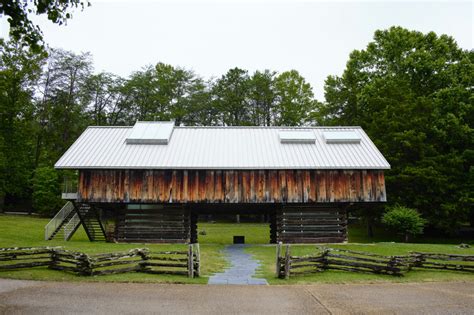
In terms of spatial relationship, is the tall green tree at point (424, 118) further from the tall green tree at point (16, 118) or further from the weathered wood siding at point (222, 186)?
the tall green tree at point (16, 118)

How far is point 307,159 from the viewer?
2755 centimetres

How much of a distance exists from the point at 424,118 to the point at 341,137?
375 inches

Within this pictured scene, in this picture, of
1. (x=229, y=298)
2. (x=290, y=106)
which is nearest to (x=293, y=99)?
(x=290, y=106)

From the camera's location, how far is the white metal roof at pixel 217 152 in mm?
26641

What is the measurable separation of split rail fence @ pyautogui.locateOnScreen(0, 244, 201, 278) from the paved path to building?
55.3 inches

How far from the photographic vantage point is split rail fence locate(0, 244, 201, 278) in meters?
15.2

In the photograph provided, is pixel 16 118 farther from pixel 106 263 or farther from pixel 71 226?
pixel 106 263

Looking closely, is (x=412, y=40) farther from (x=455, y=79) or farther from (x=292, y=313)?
(x=292, y=313)

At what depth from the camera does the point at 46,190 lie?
44.4 meters

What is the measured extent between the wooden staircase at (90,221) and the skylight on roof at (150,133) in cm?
529

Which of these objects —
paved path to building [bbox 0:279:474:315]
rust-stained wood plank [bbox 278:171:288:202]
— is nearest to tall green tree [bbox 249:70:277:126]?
rust-stained wood plank [bbox 278:171:288:202]

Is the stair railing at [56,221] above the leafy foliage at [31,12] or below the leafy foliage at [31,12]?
below

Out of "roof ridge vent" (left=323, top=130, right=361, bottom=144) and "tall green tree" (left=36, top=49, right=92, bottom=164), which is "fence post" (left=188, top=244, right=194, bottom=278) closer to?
"roof ridge vent" (left=323, top=130, right=361, bottom=144)

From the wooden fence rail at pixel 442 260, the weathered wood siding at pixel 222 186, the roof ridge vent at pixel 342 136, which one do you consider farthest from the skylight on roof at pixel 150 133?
the wooden fence rail at pixel 442 260
